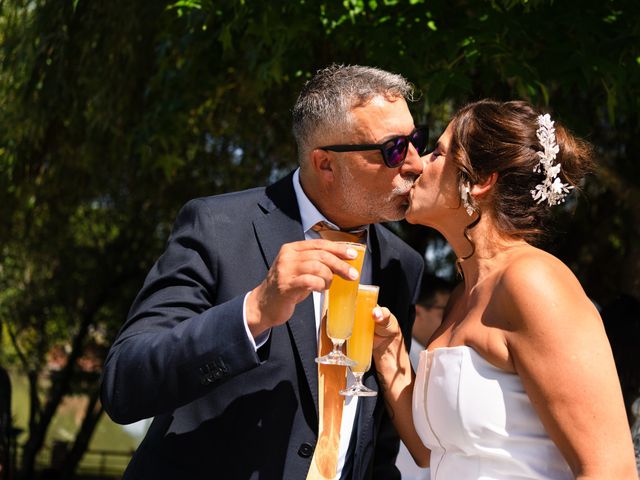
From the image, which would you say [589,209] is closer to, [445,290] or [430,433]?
[445,290]

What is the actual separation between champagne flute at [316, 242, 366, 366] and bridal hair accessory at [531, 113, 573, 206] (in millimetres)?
622

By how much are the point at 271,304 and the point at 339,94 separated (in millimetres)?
1036

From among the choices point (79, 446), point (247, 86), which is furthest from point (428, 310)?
point (79, 446)

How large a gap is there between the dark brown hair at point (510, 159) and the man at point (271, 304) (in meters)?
0.28

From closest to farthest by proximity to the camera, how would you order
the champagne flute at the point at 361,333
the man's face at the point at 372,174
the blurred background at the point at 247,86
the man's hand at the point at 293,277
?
the man's hand at the point at 293,277, the champagne flute at the point at 361,333, the man's face at the point at 372,174, the blurred background at the point at 247,86

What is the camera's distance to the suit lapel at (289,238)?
9.14ft

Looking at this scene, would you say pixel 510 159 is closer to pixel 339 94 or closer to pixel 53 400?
pixel 339 94

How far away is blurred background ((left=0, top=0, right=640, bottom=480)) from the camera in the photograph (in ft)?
16.1

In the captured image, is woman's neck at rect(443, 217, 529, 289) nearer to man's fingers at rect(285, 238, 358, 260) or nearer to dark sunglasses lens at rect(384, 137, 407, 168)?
dark sunglasses lens at rect(384, 137, 407, 168)

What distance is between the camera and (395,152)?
3062 millimetres

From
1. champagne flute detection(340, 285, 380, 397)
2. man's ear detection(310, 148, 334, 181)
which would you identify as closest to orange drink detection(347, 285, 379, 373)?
champagne flute detection(340, 285, 380, 397)

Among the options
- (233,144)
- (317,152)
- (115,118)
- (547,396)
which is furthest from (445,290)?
(233,144)

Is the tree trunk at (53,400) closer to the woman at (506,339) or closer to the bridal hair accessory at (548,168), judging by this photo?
the woman at (506,339)

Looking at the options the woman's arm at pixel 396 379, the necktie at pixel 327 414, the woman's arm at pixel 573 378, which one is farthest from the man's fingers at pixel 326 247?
the woman's arm at pixel 396 379
